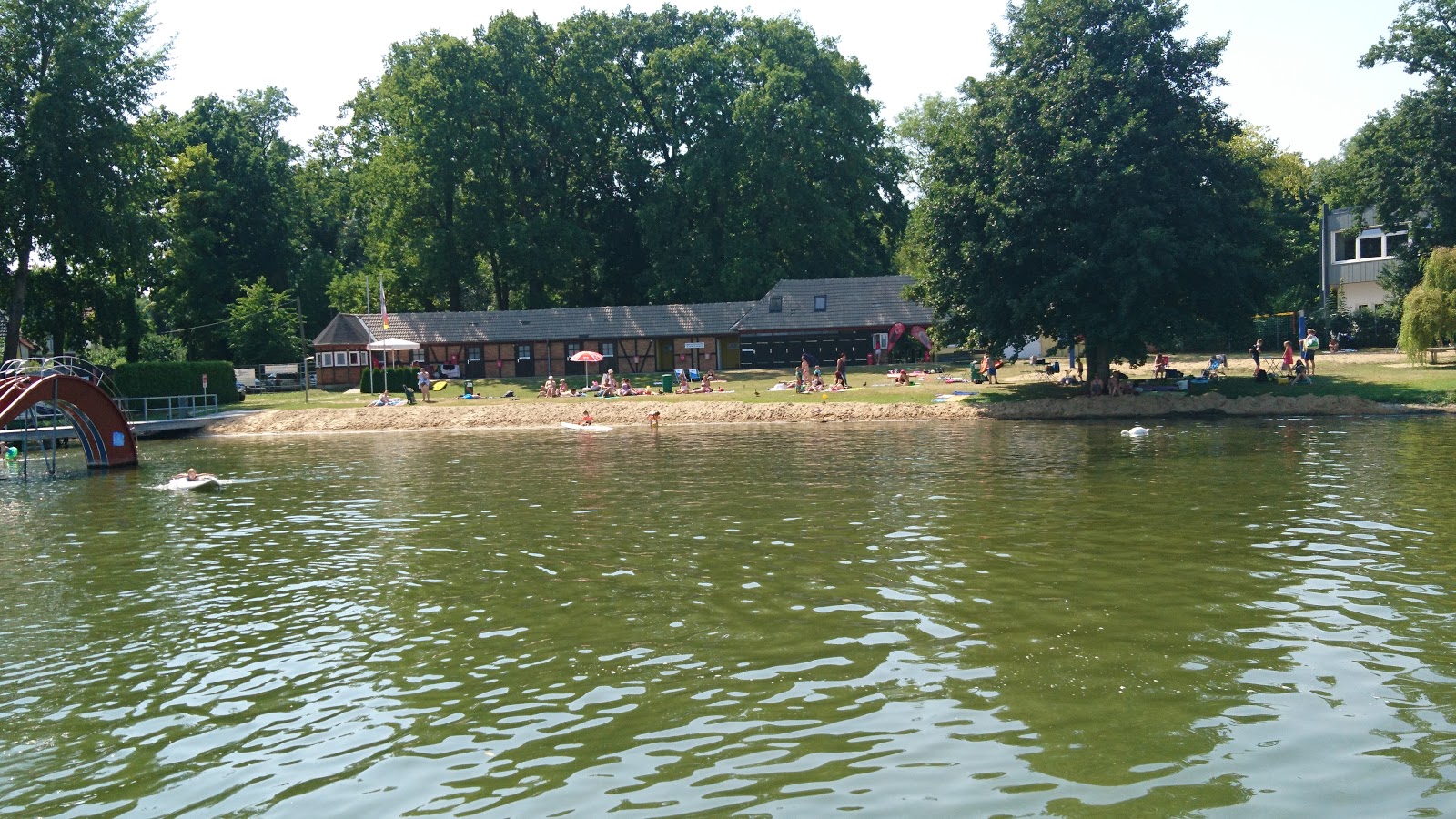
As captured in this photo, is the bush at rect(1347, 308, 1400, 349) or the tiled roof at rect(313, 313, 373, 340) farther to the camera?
the tiled roof at rect(313, 313, 373, 340)

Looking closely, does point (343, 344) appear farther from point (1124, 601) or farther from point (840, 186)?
point (1124, 601)

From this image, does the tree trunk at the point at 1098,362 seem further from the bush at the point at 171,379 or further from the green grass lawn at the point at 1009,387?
the bush at the point at 171,379

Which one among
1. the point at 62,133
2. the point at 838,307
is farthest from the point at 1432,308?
the point at 62,133

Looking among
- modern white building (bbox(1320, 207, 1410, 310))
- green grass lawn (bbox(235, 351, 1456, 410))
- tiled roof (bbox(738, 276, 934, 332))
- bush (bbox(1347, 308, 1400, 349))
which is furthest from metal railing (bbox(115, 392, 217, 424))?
modern white building (bbox(1320, 207, 1410, 310))

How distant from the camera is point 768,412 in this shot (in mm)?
51281

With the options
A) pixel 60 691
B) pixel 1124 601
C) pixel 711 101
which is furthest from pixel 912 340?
pixel 60 691

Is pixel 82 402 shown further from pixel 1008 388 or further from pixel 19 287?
pixel 1008 388

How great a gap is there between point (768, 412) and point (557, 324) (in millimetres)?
28321

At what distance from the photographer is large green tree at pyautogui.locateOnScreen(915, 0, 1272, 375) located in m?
44.8

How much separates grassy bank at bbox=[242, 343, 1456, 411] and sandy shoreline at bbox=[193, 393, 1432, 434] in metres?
1.09

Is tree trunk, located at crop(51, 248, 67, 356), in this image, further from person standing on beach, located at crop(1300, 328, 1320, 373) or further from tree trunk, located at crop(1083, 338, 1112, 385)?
person standing on beach, located at crop(1300, 328, 1320, 373)

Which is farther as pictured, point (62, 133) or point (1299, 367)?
point (62, 133)

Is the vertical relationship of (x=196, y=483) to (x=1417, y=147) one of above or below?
below

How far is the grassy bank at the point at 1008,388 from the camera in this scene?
45.5m
